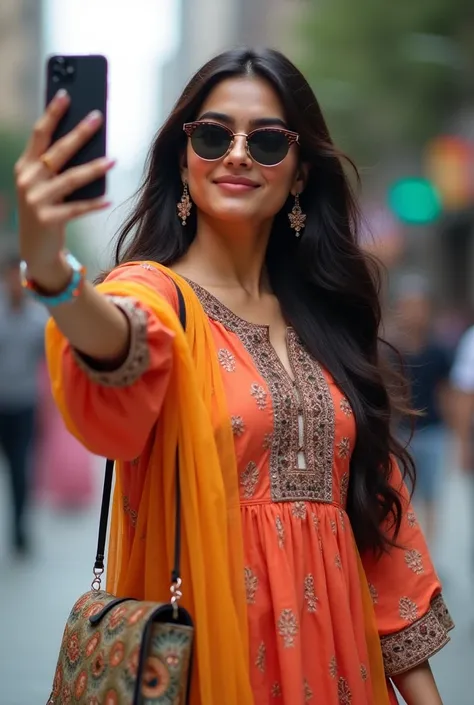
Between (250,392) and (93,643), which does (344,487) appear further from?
(93,643)

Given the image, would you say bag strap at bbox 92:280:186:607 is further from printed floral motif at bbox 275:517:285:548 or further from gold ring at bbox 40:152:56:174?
gold ring at bbox 40:152:56:174

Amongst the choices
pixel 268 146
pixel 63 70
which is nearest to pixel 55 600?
pixel 268 146

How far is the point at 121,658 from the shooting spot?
2.36 meters

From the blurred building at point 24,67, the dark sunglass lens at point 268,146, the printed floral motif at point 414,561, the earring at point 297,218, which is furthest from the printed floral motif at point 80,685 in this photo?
the blurred building at point 24,67

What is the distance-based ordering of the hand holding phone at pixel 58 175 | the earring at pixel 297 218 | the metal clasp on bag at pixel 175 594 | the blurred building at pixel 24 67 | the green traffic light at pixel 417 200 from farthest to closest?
1. the blurred building at pixel 24 67
2. the green traffic light at pixel 417 200
3. the earring at pixel 297 218
4. the metal clasp on bag at pixel 175 594
5. the hand holding phone at pixel 58 175

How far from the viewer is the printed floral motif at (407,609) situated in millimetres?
3003

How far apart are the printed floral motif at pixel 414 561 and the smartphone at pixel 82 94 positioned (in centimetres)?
136

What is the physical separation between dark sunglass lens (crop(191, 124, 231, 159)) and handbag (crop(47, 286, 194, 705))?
72cm

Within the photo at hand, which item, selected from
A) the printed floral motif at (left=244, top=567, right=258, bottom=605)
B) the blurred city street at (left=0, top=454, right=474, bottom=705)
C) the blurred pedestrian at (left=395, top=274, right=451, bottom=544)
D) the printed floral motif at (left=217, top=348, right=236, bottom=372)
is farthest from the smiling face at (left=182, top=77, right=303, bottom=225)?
the blurred pedestrian at (left=395, top=274, right=451, bottom=544)

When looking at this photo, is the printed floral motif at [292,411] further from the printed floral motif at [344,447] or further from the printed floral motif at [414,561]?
the printed floral motif at [414,561]

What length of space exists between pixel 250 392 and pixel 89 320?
1.98 ft

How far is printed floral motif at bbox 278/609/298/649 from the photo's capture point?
104 inches

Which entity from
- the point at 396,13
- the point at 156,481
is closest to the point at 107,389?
the point at 156,481

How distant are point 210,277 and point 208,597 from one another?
2.61 ft
